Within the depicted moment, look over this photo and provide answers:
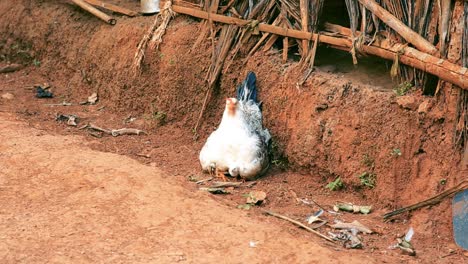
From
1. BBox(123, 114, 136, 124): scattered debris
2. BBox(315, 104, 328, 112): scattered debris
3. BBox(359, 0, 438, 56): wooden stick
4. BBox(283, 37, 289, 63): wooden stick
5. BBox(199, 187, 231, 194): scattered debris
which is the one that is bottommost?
BBox(199, 187, 231, 194): scattered debris

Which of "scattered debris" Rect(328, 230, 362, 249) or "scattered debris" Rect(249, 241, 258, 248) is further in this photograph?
"scattered debris" Rect(328, 230, 362, 249)

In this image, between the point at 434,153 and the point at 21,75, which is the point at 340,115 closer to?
the point at 434,153

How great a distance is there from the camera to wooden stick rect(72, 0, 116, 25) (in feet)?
32.0

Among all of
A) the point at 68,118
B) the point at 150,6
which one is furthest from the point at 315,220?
the point at 150,6

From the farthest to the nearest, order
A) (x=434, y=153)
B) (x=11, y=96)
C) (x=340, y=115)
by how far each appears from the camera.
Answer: (x=11, y=96)
(x=340, y=115)
(x=434, y=153)

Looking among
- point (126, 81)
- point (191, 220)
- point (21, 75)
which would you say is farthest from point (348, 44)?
point (21, 75)

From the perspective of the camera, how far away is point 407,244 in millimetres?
6434

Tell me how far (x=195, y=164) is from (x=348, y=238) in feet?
6.97

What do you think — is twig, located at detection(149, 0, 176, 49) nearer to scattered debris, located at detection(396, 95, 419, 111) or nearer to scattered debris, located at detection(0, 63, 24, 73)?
scattered debris, located at detection(0, 63, 24, 73)

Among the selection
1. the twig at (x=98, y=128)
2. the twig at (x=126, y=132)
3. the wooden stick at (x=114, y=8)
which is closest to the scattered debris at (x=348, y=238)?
the twig at (x=126, y=132)

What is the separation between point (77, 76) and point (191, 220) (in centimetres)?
410

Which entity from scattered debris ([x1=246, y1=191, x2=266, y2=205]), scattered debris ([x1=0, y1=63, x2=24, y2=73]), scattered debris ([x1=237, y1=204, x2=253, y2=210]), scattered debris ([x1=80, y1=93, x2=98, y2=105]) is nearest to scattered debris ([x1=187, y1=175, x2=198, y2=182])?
scattered debris ([x1=246, y1=191, x2=266, y2=205])

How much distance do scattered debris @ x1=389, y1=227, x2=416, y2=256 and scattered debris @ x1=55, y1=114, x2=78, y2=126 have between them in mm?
4112

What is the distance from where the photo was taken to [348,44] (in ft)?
24.7
